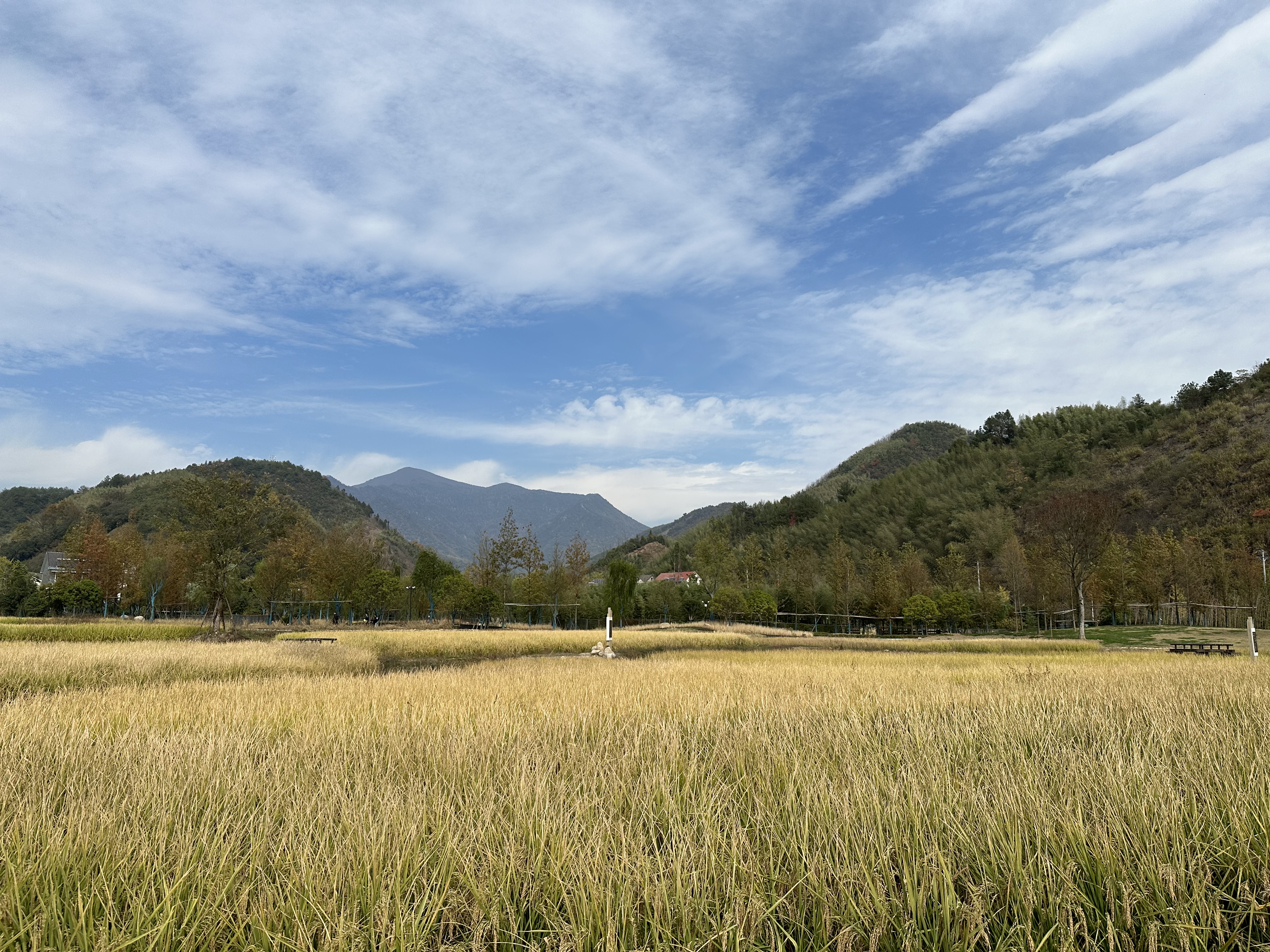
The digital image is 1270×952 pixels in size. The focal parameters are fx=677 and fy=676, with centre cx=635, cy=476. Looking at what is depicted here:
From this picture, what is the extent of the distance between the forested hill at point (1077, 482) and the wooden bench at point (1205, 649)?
27163 millimetres

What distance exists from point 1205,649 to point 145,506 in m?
106

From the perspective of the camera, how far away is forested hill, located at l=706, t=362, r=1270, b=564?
52.7 metres

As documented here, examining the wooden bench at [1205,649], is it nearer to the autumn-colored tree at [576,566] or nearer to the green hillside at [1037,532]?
the green hillside at [1037,532]

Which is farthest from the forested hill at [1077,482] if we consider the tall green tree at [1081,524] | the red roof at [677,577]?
the tall green tree at [1081,524]

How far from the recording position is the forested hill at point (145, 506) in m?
90.6

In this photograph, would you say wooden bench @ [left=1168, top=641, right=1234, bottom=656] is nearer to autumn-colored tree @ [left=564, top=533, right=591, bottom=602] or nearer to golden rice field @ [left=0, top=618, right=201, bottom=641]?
golden rice field @ [left=0, top=618, right=201, bottom=641]

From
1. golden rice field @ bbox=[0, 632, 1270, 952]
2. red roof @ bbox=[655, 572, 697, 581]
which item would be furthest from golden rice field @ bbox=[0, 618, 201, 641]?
red roof @ bbox=[655, 572, 697, 581]

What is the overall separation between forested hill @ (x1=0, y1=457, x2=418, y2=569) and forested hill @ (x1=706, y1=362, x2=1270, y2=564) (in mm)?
59008

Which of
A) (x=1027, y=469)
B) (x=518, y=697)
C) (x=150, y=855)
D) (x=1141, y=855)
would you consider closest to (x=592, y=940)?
(x=150, y=855)

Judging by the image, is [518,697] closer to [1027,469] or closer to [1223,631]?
[1223,631]

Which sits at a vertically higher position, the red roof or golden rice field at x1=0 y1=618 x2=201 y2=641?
the red roof

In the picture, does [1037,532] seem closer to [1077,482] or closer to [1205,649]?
[1077,482]

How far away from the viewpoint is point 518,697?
29.3 feet

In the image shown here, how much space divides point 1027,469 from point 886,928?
8728cm
